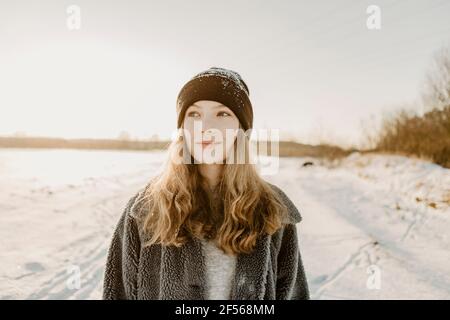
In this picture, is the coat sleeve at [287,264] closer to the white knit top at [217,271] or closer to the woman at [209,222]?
the woman at [209,222]

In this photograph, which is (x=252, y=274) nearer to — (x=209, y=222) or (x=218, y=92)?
(x=209, y=222)

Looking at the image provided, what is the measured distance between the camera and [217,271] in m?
1.80

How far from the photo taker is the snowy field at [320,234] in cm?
446

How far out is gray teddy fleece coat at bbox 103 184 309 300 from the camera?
1.75 meters

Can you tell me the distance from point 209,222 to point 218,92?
65 cm

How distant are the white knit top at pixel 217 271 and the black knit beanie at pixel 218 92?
68 centimetres

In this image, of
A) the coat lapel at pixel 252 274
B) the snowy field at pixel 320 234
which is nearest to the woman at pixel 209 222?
the coat lapel at pixel 252 274

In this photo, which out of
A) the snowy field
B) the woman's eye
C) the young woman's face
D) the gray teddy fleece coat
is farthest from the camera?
the snowy field

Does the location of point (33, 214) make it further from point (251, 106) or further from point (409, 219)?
point (409, 219)

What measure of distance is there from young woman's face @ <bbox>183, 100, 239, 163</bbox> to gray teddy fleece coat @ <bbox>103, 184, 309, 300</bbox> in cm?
38

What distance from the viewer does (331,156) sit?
2677 centimetres

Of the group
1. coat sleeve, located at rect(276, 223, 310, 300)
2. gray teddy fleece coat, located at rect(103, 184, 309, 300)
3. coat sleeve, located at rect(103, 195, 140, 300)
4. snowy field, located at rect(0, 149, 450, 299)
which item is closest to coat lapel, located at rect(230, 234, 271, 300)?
gray teddy fleece coat, located at rect(103, 184, 309, 300)

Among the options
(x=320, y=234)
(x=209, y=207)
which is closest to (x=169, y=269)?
(x=209, y=207)

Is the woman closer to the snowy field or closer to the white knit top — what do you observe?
the white knit top
